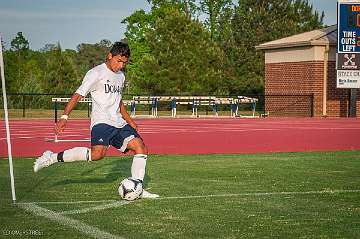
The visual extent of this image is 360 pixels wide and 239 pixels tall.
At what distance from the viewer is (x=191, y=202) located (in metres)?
9.62

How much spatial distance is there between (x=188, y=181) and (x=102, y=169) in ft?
8.28

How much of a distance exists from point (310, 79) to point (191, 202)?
1468 inches

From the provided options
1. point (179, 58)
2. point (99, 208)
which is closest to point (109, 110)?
point (99, 208)

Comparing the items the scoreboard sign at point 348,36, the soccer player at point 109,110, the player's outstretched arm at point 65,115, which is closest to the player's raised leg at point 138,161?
the soccer player at point 109,110

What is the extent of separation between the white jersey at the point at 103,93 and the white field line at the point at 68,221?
148 cm

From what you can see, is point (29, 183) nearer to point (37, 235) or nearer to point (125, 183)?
point (125, 183)

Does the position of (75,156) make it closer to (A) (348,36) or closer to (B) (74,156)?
(B) (74,156)

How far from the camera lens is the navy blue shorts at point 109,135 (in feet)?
33.0

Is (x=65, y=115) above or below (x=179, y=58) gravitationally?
below

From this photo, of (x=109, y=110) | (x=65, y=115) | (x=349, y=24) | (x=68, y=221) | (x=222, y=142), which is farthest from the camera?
(x=349, y=24)

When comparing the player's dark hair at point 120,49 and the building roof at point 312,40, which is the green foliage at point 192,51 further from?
the player's dark hair at point 120,49

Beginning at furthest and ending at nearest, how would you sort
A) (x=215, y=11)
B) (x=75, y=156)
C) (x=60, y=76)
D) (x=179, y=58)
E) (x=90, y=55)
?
(x=90, y=55), (x=215, y=11), (x=60, y=76), (x=179, y=58), (x=75, y=156)

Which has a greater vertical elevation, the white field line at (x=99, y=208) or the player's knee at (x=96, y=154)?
the player's knee at (x=96, y=154)

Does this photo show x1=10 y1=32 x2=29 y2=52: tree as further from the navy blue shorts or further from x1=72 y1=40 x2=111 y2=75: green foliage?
the navy blue shorts
